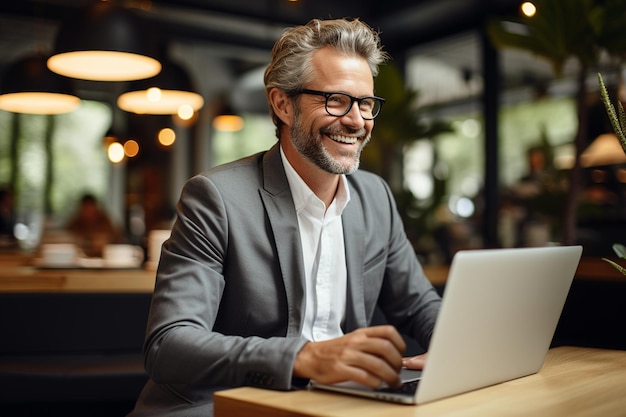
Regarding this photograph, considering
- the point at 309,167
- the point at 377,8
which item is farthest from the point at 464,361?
the point at 377,8

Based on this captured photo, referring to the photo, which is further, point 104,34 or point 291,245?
point 104,34

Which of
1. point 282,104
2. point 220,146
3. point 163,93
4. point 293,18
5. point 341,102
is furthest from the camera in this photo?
point 220,146

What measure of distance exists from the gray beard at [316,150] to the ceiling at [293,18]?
420 cm

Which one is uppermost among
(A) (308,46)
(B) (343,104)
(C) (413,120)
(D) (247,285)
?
(C) (413,120)

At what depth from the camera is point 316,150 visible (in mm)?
1896

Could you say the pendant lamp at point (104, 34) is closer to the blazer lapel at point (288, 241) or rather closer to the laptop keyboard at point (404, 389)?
the blazer lapel at point (288, 241)

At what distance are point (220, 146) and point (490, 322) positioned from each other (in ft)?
35.6

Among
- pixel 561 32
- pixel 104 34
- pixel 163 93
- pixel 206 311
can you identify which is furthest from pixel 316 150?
pixel 163 93

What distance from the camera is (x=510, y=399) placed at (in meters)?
1.23

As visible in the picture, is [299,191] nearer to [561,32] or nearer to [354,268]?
[354,268]

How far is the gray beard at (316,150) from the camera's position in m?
1.89

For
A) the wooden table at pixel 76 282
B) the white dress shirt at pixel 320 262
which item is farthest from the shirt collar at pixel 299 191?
the wooden table at pixel 76 282

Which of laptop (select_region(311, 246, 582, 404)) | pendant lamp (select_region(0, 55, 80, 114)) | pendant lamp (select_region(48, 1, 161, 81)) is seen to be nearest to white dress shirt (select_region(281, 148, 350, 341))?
laptop (select_region(311, 246, 582, 404))

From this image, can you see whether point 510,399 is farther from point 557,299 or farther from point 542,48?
point 542,48
